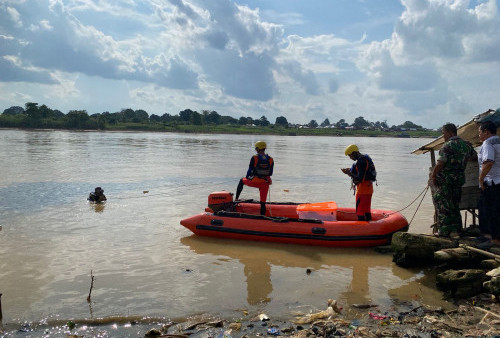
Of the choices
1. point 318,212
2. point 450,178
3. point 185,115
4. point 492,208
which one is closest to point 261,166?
point 318,212

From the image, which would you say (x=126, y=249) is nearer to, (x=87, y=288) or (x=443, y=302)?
(x=87, y=288)

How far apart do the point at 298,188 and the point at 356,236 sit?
349 inches

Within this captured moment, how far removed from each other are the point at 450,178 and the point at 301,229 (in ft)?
10.2

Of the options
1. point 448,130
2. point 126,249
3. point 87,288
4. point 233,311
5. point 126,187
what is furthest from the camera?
point 126,187

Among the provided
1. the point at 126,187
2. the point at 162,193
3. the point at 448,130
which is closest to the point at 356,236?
the point at 448,130

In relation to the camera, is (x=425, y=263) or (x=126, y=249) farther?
(x=126, y=249)

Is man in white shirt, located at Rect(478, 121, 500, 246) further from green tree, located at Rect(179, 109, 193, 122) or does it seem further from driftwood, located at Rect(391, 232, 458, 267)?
green tree, located at Rect(179, 109, 193, 122)

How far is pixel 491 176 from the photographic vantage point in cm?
648

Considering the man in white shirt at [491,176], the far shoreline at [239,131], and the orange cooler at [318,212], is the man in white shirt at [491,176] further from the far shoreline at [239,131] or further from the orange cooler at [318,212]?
the far shoreline at [239,131]

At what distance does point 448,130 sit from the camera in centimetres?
736

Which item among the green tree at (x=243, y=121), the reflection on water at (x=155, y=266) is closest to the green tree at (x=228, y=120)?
the green tree at (x=243, y=121)

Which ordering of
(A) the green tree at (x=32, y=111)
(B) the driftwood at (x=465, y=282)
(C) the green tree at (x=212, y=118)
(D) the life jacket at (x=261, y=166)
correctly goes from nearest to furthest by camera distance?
(B) the driftwood at (x=465, y=282), (D) the life jacket at (x=261, y=166), (A) the green tree at (x=32, y=111), (C) the green tree at (x=212, y=118)

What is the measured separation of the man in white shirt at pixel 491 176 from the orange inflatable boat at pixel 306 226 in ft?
7.41

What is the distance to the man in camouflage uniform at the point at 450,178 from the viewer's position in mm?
7121
